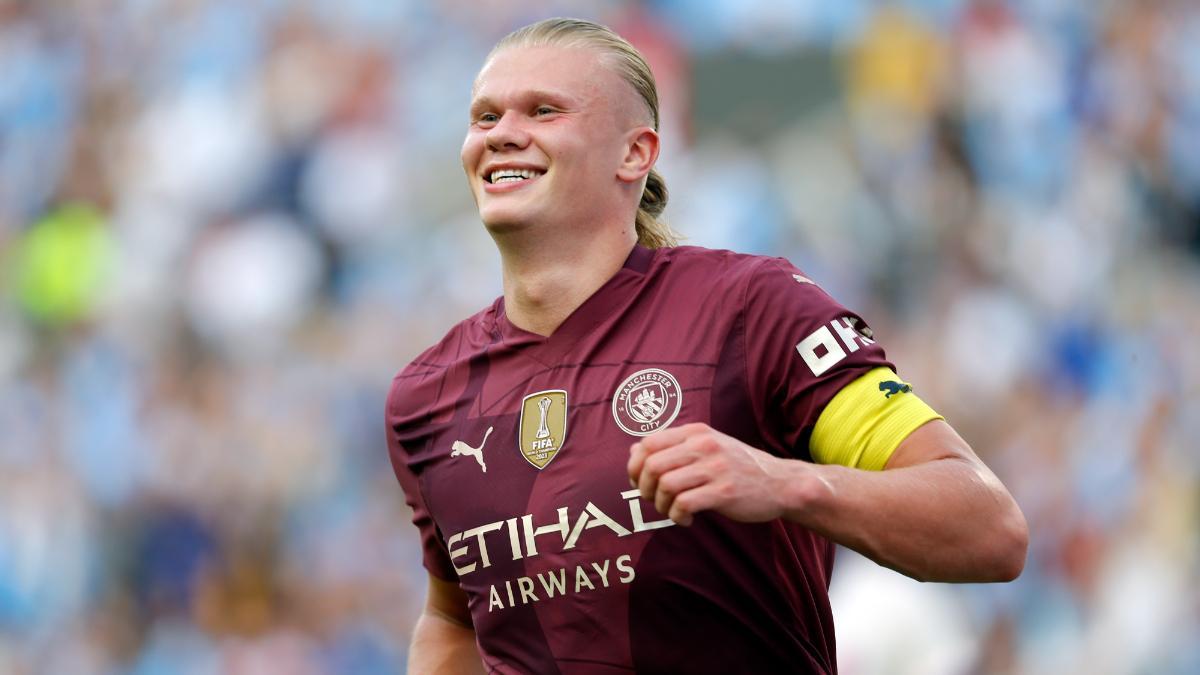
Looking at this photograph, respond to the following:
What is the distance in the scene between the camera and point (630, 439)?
Answer: 3.23m

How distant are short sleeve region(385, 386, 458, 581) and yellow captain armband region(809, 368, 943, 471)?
1.03 metres

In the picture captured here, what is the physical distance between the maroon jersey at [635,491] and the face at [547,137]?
22cm

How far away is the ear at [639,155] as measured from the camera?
3695 millimetres

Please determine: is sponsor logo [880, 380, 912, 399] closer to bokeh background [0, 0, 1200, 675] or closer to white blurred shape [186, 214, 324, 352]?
bokeh background [0, 0, 1200, 675]

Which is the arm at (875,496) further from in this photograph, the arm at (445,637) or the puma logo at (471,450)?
the arm at (445,637)

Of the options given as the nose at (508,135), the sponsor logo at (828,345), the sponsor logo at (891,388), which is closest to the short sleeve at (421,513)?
the nose at (508,135)

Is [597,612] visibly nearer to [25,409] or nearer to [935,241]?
[935,241]

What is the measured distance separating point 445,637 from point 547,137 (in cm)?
122

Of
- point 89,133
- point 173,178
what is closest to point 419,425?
point 173,178

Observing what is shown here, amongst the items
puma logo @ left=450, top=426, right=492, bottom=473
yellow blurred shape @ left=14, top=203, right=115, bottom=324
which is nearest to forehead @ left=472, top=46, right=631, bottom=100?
puma logo @ left=450, top=426, right=492, bottom=473

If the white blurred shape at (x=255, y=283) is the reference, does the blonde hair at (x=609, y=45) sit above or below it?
above

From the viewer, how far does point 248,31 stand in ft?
37.2

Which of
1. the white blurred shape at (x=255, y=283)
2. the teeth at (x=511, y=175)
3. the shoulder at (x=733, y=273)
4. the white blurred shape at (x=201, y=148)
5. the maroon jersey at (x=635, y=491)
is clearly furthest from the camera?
the white blurred shape at (x=201, y=148)

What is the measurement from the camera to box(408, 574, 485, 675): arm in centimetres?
383
